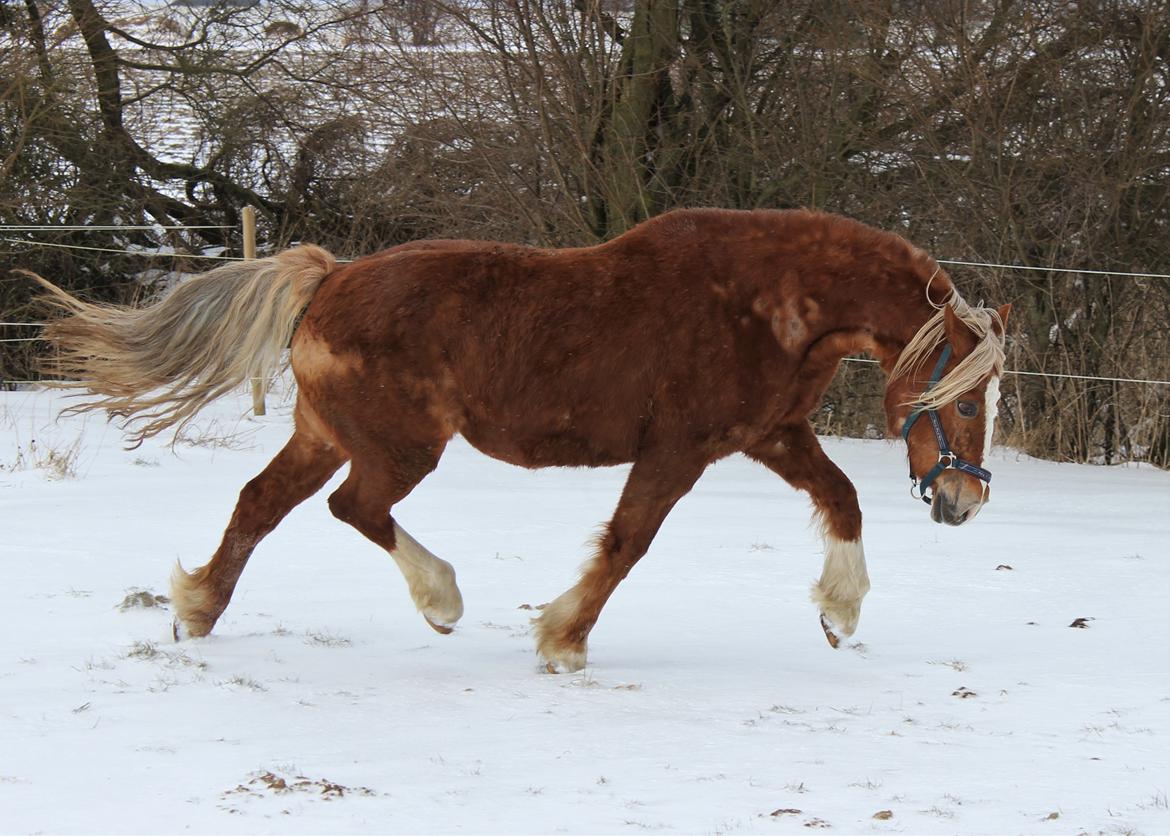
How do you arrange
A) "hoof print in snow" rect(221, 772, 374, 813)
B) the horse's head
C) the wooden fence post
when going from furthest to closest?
1. the wooden fence post
2. the horse's head
3. "hoof print in snow" rect(221, 772, 374, 813)

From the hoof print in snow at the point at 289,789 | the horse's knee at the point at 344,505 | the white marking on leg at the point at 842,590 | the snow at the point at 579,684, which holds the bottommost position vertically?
the hoof print in snow at the point at 289,789

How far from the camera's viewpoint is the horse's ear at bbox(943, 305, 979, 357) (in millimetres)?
4602

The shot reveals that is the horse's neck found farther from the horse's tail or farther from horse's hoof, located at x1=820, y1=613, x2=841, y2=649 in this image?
the horse's tail

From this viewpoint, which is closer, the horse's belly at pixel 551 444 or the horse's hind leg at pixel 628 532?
the horse's hind leg at pixel 628 532

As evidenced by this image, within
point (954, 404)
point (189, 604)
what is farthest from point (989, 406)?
point (189, 604)

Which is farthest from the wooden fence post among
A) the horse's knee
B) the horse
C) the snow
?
the horse's knee

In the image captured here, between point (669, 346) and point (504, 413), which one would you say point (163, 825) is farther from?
point (669, 346)

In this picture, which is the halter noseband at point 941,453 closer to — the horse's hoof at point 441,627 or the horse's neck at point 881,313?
the horse's neck at point 881,313

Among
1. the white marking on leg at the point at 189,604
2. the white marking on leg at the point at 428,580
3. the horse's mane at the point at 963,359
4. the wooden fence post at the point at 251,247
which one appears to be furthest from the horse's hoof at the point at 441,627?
the wooden fence post at the point at 251,247

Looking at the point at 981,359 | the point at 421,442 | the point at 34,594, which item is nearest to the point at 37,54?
the point at 34,594

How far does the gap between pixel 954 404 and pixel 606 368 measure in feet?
3.86

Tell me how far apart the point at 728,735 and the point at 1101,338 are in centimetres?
782

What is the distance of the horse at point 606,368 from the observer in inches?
182

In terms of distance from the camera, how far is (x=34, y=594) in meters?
5.20
